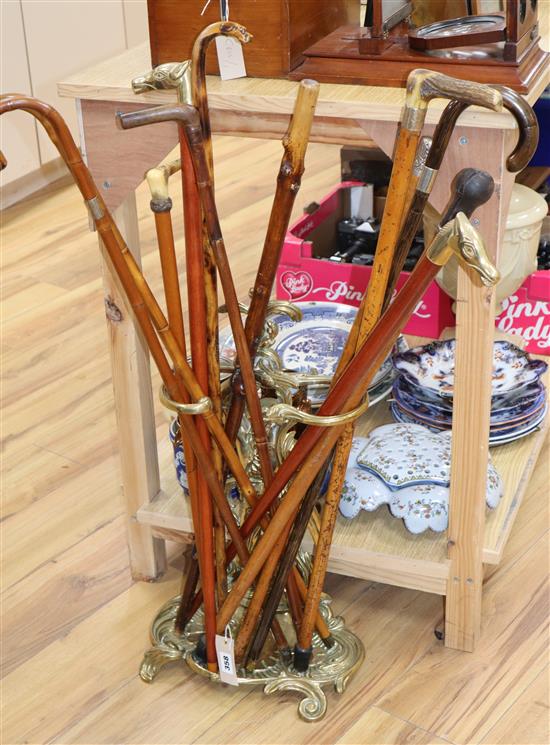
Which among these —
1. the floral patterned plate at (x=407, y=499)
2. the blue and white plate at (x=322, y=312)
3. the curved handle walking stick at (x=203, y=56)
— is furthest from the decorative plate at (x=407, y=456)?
the curved handle walking stick at (x=203, y=56)

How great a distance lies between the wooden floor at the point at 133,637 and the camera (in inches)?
58.0

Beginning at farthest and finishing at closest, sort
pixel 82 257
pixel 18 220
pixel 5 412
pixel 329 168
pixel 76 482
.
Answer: pixel 329 168
pixel 18 220
pixel 82 257
pixel 5 412
pixel 76 482

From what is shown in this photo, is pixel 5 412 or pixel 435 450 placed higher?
pixel 435 450

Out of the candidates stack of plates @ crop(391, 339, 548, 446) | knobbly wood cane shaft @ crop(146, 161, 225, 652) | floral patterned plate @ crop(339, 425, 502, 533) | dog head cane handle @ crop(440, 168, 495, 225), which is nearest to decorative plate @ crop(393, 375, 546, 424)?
stack of plates @ crop(391, 339, 548, 446)

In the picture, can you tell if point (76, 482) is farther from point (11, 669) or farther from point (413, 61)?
point (413, 61)

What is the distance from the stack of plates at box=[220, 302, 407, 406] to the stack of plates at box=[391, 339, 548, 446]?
0.12 ft

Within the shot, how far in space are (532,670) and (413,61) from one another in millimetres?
875

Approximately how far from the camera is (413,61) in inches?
53.1

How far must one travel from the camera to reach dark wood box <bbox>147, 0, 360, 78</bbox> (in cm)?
136

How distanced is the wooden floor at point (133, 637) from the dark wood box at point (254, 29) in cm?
83

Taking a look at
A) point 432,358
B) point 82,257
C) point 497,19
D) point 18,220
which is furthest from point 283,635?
point 18,220

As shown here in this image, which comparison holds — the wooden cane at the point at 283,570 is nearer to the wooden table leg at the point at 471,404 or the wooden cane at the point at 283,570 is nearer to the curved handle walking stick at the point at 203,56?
the wooden table leg at the point at 471,404

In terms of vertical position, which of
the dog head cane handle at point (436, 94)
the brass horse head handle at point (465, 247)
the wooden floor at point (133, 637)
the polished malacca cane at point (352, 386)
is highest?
the dog head cane handle at point (436, 94)

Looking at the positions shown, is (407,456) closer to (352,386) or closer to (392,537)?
(392,537)
